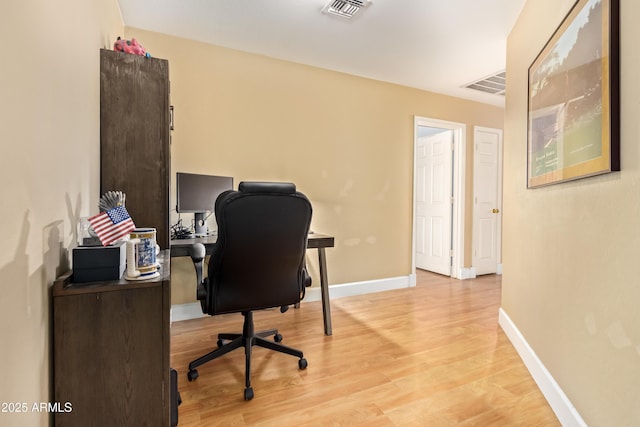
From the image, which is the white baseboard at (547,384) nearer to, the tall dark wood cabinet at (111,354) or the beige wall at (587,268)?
the beige wall at (587,268)

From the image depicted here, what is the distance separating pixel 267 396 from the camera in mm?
1716

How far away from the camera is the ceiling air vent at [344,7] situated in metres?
2.26

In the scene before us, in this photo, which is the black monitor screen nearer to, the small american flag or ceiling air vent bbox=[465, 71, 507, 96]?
the small american flag

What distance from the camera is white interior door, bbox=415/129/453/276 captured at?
14.9ft

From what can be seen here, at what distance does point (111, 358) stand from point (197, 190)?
68.8 inches

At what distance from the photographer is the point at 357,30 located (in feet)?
8.68

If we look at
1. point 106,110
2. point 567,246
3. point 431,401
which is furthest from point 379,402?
point 106,110

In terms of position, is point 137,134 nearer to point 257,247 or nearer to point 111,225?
point 111,225

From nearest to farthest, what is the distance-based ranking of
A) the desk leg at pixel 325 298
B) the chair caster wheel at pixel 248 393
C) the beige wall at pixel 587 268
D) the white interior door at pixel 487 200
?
the beige wall at pixel 587 268 < the chair caster wheel at pixel 248 393 < the desk leg at pixel 325 298 < the white interior door at pixel 487 200

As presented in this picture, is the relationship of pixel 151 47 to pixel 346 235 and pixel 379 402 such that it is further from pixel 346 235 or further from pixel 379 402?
pixel 379 402

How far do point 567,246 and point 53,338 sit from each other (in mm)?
2203

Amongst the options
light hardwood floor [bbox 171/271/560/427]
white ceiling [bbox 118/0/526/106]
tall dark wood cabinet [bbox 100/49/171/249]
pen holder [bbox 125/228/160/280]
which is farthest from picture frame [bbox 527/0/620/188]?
tall dark wood cabinet [bbox 100/49/171/249]

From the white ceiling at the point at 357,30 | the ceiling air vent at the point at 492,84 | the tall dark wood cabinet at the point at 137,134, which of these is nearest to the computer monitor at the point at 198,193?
the tall dark wood cabinet at the point at 137,134

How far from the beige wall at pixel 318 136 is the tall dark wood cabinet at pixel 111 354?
1.86 metres
